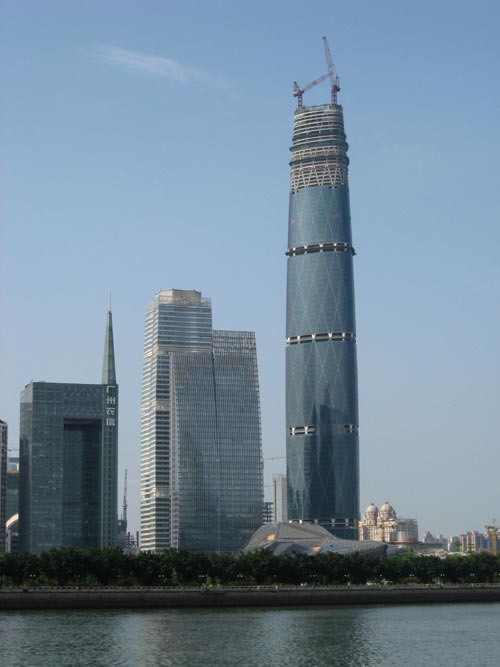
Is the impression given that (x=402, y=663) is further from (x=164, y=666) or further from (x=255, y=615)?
(x=255, y=615)

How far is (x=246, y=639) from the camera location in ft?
473

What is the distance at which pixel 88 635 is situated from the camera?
147250 millimetres

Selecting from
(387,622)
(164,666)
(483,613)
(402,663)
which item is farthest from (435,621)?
(164,666)

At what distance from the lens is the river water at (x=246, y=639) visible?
124m

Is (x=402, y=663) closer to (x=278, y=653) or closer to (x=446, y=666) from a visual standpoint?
(x=446, y=666)

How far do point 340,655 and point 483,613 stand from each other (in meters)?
71.3

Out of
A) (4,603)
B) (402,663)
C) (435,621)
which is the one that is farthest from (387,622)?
(4,603)

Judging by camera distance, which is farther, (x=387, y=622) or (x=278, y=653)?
(x=387, y=622)

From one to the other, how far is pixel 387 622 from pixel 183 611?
120 ft

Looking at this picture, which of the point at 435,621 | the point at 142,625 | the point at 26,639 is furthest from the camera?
the point at 435,621

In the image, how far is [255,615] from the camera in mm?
186500

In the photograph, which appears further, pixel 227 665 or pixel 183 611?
pixel 183 611

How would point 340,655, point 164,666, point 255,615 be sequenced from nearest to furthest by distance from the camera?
1. point 164,666
2. point 340,655
3. point 255,615

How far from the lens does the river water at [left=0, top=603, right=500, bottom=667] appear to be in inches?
4877
